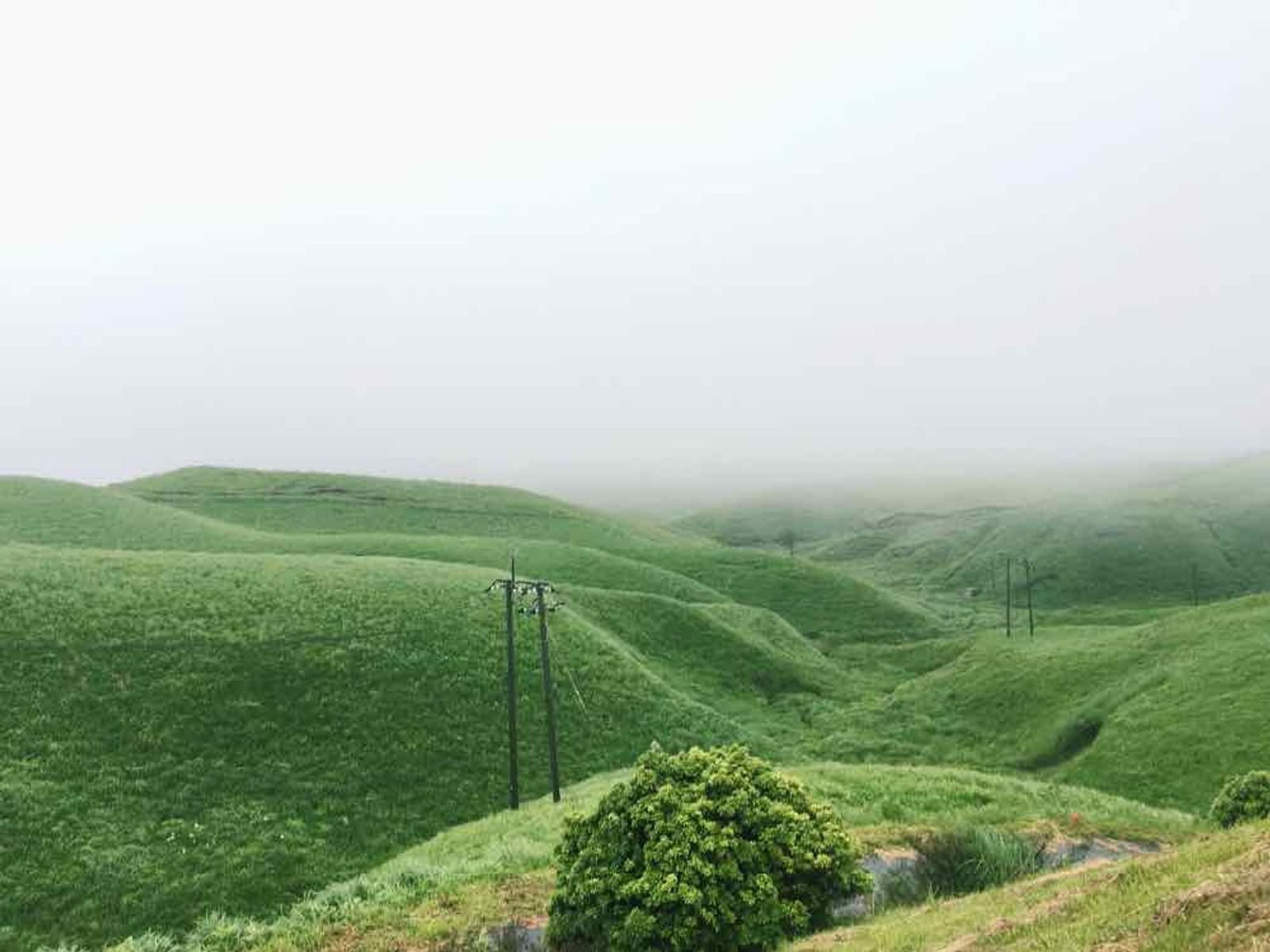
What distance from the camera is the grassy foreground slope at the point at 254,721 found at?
3269cm

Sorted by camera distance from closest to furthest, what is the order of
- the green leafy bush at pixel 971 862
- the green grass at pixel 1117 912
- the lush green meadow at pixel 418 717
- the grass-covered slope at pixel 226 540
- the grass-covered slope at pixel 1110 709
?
the green grass at pixel 1117 912, the green leafy bush at pixel 971 862, the lush green meadow at pixel 418 717, the grass-covered slope at pixel 1110 709, the grass-covered slope at pixel 226 540

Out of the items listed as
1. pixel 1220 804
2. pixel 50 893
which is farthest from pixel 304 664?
pixel 1220 804

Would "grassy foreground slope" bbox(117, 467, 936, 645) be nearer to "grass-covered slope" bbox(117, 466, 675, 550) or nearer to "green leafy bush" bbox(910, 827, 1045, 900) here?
"grass-covered slope" bbox(117, 466, 675, 550)

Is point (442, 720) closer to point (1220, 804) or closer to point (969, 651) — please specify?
point (1220, 804)

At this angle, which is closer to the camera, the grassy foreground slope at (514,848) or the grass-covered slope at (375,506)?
the grassy foreground slope at (514,848)

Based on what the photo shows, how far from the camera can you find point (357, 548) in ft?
359

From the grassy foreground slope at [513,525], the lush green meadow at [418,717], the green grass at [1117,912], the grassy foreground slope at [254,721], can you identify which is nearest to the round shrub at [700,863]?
the green grass at [1117,912]

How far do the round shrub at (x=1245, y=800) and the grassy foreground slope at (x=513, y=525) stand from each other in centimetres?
8466

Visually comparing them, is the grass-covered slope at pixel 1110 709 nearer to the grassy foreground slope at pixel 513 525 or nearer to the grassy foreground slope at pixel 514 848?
the grassy foreground slope at pixel 514 848

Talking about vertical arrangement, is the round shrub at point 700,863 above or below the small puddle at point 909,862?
above

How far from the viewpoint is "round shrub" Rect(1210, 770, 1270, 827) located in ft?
69.7

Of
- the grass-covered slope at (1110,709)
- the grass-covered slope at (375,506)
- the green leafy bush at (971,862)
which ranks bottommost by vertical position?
the grass-covered slope at (1110,709)

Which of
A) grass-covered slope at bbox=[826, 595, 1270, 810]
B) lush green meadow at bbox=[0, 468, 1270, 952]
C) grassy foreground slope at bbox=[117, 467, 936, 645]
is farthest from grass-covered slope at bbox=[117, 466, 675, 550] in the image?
grass-covered slope at bbox=[826, 595, 1270, 810]

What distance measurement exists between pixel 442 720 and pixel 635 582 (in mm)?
59932
